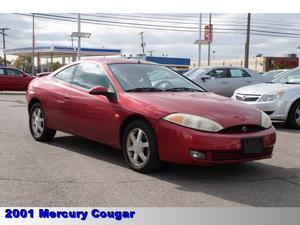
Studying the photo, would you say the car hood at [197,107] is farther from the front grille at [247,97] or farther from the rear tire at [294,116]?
the rear tire at [294,116]

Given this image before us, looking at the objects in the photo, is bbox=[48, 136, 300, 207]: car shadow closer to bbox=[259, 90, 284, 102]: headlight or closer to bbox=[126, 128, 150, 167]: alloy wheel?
bbox=[126, 128, 150, 167]: alloy wheel

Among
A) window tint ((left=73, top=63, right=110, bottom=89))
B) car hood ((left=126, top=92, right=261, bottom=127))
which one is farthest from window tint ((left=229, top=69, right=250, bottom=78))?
car hood ((left=126, top=92, right=261, bottom=127))

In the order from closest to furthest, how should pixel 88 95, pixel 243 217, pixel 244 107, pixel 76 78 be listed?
1. pixel 243 217
2. pixel 244 107
3. pixel 88 95
4. pixel 76 78

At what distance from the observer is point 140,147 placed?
17.1 ft

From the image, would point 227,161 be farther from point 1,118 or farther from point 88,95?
point 1,118

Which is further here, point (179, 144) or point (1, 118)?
point (1, 118)

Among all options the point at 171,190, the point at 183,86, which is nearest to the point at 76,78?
the point at 183,86

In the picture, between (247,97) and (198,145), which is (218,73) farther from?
(198,145)

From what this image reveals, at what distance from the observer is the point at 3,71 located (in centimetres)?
2195

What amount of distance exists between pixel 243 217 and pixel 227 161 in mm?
1021

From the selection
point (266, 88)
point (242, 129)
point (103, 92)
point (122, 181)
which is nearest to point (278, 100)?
point (266, 88)

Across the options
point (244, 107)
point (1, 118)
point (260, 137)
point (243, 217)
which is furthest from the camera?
point (1, 118)

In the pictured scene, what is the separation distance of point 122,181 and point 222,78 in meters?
9.95

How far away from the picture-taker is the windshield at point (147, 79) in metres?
5.80
